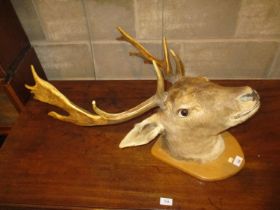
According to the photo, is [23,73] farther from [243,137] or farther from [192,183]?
[243,137]

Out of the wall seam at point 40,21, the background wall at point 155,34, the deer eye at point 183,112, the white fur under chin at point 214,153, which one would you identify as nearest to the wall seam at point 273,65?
the background wall at point 155,34

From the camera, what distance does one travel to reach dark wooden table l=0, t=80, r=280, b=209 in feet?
3.39

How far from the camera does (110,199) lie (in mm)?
1044

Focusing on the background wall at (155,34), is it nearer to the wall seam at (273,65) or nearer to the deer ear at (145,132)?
the wall seam at (273,65)

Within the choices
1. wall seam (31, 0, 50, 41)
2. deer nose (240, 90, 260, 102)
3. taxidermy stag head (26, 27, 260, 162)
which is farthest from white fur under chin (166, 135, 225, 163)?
wall seam (31, 0, 50, 41)

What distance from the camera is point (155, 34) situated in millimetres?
1424

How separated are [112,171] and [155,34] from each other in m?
0.74

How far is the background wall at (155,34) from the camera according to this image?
4.33ft

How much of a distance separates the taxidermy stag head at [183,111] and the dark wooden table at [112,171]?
15 cm

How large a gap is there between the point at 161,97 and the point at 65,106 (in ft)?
1.14

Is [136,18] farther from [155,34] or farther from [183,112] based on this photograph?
[183,112]

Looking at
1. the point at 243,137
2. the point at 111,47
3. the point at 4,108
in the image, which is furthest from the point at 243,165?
the point at 4,108

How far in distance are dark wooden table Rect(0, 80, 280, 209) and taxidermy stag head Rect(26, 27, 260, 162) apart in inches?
5.9

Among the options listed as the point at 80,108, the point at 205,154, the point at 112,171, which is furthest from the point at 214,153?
the point at 80,108
